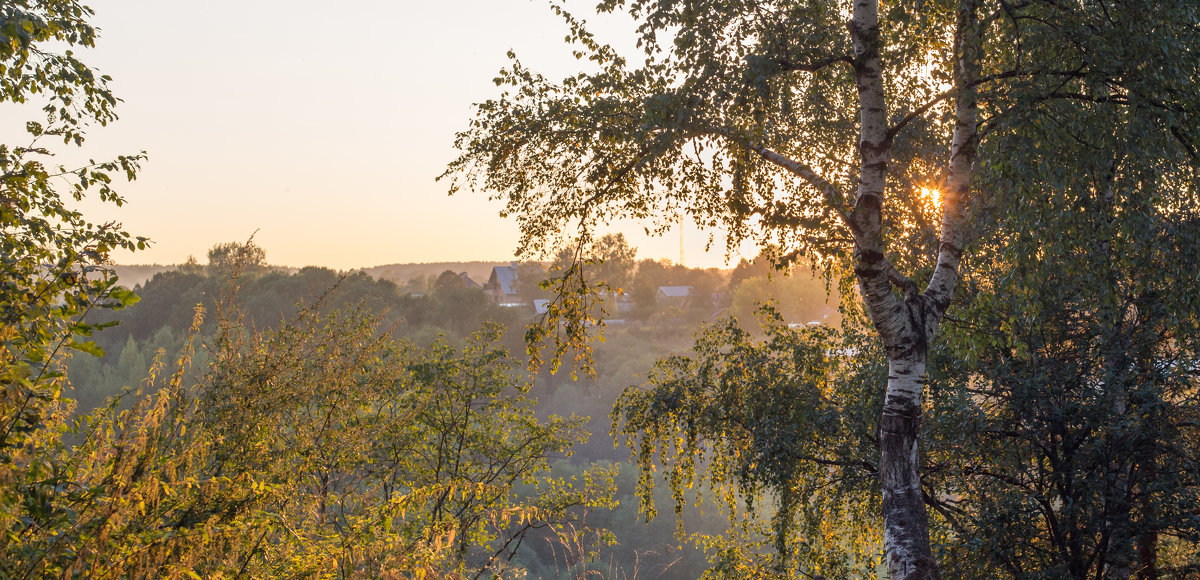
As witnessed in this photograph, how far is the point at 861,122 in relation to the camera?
680cm

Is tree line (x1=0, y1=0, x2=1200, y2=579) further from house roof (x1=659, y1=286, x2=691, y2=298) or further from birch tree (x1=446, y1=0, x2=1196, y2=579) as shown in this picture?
house roof (x1=659, y1=286, x2=691, y2=298)

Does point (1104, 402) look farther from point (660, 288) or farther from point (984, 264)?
point (660, 288)

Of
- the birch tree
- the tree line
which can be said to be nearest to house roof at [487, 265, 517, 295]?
the tree line

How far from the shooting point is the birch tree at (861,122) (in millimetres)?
5910

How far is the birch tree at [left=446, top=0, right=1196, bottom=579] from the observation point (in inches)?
233

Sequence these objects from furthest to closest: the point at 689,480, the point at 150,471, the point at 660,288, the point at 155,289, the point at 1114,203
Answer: the point at 660,288, the point at 155,289, the point at 689,480, the point at 1114,203, the point at 150,471

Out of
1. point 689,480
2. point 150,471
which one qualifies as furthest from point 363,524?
point 689,480

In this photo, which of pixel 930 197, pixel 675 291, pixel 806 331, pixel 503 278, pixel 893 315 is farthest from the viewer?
pixel 503 278

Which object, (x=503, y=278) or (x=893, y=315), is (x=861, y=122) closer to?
(x=893, y=315)

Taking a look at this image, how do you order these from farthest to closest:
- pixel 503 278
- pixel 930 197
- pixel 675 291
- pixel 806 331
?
1. pixel 503 278
2. pixel 675 291
3. pixel 806 331
4. pixel 930 197

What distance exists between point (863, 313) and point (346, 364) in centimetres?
723

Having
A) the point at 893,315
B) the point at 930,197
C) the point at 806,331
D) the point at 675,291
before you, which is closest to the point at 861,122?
the point at 893,315

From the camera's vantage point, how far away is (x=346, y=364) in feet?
22.8

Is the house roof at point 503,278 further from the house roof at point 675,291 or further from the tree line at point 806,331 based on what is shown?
the tree line at point 806,331
